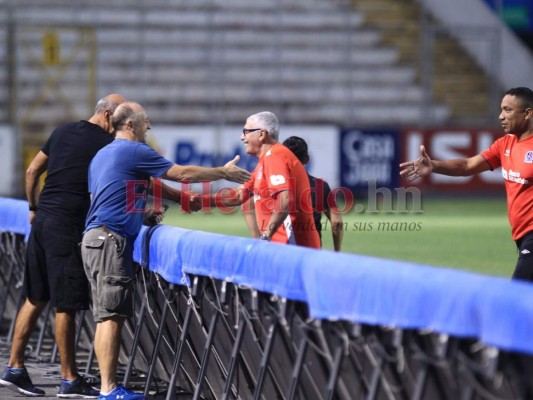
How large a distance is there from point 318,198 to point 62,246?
82.2 inches

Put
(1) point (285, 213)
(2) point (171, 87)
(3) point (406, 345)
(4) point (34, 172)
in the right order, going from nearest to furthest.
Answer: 1. (3) point (406, 345)
2. (1) point (285, 213)
3. (4) point (34, 172)
4. (2) point (171, 87)

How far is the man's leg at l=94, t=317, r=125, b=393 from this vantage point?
7.44 meters

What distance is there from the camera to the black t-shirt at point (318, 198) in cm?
930

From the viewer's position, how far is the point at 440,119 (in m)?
31.2

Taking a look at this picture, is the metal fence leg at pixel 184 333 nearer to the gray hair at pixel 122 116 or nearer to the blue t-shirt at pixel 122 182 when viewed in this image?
the blue t-shirt at pixel 122 182

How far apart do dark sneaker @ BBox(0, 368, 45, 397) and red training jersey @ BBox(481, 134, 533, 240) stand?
3.28 metres

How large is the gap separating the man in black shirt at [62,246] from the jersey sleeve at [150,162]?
76cm

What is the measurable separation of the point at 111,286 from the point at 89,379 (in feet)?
4.08

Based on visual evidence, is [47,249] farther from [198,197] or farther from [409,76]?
[409,76]

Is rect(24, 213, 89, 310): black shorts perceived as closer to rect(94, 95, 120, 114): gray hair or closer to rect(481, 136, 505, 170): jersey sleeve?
rect(94, 95, 120, 114): gray hair

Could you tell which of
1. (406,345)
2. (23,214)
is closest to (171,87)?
(23,214)

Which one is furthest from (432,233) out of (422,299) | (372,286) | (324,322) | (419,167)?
(422,299)

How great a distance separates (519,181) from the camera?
8141 millimetres

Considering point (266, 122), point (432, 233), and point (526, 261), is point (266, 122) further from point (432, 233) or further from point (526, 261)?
point (432, 233)
